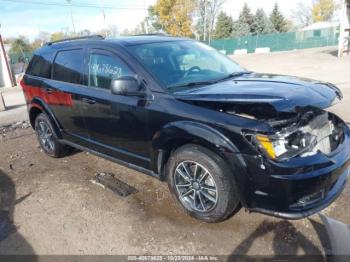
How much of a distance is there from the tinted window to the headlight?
3696mm

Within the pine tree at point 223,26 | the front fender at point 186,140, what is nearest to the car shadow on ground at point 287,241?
the front fender at point 186,140

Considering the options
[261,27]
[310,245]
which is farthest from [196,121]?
[261,27]

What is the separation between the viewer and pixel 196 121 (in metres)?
3.40

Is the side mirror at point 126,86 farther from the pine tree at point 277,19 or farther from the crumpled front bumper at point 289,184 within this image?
the pine tree at point 277,19

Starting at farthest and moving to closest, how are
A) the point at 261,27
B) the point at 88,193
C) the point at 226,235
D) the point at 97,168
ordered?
the point at 261,27
the point at 97,168
the point at 88,193
the point at 226,235

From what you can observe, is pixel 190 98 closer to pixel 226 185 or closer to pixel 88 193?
pixel 226 185

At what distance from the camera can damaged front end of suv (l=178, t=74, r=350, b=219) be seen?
9.79 feet

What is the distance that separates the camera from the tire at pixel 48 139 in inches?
227

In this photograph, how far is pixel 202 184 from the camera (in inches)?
142

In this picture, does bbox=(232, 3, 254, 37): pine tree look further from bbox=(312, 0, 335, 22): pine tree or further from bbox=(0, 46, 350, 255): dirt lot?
bbox=(0, 46, 350, 255): dirt lot

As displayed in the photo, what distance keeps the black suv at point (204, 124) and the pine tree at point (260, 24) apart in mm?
61012

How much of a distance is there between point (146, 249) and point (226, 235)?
2.56 feet

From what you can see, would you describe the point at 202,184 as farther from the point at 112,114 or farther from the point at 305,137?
the point at 112,114

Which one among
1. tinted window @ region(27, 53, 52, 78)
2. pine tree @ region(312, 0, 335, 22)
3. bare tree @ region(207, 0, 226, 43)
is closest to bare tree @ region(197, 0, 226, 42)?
bare tree @ region(207, 0, 226, 43)
